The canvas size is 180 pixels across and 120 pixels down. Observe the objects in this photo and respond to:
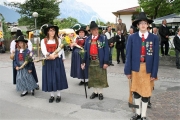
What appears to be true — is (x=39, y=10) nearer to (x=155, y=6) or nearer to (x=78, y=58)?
(x=155, y=6)

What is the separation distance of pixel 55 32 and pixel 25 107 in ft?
6.26

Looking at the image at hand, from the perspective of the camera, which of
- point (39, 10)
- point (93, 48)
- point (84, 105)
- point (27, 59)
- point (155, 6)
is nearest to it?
point (84, 105)

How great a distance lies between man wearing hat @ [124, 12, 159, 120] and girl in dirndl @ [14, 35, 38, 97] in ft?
10.3

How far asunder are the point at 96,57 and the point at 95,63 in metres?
Result: 0.15

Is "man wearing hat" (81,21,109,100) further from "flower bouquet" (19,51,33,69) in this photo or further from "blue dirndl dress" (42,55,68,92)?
"flower bouquet" (19,51,33,69)

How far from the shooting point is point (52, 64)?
5516mm

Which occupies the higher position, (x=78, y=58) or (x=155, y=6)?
(x=155, y=6)

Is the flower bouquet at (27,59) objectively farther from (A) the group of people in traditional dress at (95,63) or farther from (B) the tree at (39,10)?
(B) the tree at (39,10)

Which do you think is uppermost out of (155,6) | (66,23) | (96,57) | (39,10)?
(39,10)

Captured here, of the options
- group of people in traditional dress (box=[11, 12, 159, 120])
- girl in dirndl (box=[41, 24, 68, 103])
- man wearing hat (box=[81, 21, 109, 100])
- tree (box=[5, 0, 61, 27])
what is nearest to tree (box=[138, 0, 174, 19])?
tree (box=[5, 0, 61, 27])

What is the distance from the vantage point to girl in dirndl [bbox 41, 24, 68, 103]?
543 cm

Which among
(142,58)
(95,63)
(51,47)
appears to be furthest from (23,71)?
(142,58)

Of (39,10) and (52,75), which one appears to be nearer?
(52,75)

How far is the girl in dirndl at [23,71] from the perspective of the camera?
20.5ft
